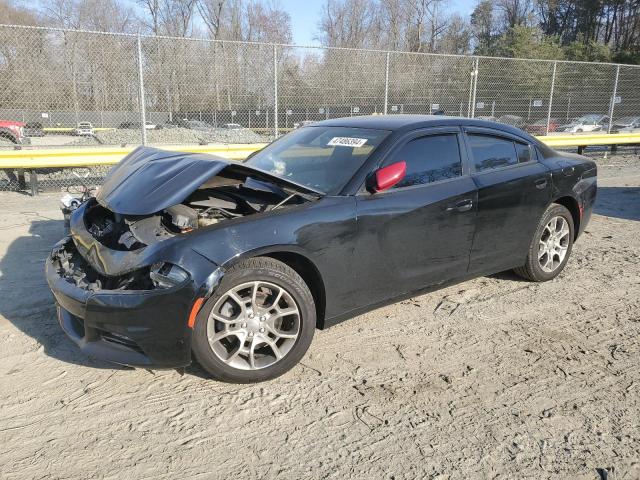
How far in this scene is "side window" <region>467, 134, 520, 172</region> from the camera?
13.8ft

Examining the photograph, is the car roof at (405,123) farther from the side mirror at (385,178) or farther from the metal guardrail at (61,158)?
the metal guardrail at (61,158)

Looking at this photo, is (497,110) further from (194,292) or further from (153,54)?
(194,292)

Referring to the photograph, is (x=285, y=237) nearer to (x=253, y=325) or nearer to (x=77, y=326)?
(x=253, y=325)

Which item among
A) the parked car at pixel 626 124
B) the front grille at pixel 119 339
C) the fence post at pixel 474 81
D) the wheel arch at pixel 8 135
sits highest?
the fence post at pixel 474 81

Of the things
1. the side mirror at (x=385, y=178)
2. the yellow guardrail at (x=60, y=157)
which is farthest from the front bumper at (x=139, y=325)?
the yellow guardrail at (x=60, y=157)

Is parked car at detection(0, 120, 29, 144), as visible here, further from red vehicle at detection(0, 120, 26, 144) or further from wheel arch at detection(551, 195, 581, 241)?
wheel arch at detection(551, 195, 581, 241)

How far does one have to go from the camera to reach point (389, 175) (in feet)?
11.3

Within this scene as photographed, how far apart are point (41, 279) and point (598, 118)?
15.7 m

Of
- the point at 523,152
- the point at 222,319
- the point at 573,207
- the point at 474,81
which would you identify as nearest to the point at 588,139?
the point at 474,81

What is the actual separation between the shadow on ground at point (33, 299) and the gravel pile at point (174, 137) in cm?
373

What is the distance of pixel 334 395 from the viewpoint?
2.99 metres


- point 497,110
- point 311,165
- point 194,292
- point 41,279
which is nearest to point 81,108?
point 41,279

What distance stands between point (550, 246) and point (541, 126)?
10590 millimetres

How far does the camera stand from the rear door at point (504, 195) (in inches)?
162
